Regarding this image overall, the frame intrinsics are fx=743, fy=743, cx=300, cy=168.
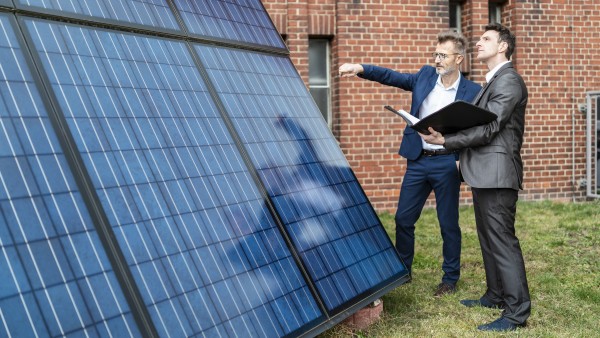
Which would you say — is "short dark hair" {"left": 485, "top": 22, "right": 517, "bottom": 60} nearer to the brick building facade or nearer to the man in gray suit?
the man in gray suit

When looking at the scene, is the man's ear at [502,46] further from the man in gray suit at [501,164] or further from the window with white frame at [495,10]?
the window with white frame at [495,10]

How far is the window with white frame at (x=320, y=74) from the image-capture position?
35.0 feet

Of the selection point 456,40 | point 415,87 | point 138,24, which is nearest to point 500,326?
point 415,87

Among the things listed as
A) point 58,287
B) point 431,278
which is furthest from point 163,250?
point 431,278

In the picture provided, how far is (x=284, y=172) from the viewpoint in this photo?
4.05 metres

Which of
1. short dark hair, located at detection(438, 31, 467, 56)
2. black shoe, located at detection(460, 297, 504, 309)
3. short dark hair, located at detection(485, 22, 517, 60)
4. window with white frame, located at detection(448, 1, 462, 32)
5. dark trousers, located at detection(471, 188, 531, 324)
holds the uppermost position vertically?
window with white frame, located at detection(448, 1, 462, 32)

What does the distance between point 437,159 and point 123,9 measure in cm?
302

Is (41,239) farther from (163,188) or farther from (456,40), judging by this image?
(456,40)

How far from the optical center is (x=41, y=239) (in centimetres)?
242

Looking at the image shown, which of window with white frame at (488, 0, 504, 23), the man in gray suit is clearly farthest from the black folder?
window with white frame at (488, 0, 504, 23)

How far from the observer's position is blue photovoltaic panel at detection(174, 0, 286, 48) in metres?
4.16

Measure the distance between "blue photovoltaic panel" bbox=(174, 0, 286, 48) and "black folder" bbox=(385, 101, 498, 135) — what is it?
106 centimetres

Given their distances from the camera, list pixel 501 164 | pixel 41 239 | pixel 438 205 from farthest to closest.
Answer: pixel 438 205
pixel 501 164
pixel 41 239

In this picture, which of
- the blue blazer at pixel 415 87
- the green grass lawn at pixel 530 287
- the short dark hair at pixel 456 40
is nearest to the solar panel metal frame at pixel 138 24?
the blue blazer at pixel 415 87
